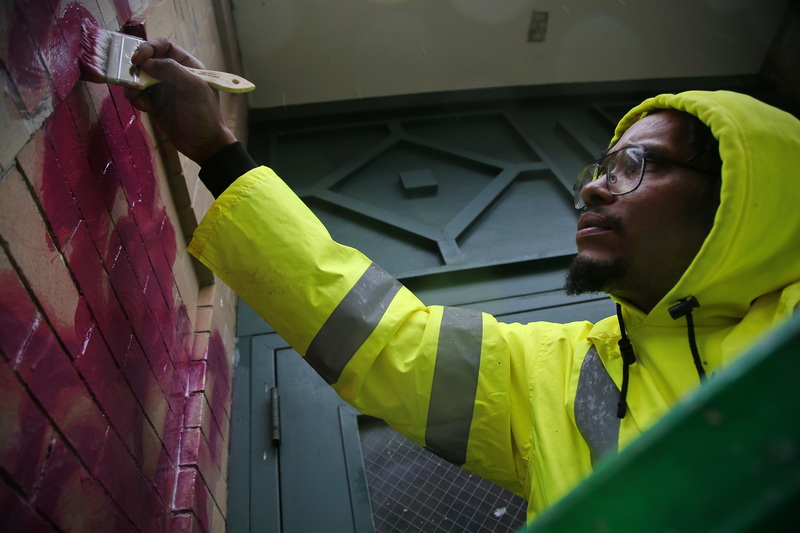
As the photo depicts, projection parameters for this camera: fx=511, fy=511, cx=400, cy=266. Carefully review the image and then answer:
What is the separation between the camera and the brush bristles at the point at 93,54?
2.88ft

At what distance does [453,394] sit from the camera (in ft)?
4.13

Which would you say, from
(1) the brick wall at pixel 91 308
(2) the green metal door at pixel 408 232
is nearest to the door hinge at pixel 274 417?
(2) the green metal door at pixel 408 232

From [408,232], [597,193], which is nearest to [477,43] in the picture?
[408,232]

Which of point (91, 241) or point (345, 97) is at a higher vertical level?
point (91, 241)

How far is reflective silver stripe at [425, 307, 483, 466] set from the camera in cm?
126

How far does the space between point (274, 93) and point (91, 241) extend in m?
3.22

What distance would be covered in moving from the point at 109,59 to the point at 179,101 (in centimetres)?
17

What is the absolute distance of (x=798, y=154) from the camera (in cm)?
103

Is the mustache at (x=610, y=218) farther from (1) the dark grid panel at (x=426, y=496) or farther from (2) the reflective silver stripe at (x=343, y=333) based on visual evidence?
(1) the dark grid panel at (x=426, y=496)

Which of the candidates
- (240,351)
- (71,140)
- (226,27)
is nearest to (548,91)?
(226,27)

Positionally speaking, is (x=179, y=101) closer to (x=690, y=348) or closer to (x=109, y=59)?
(x=109, y=59)

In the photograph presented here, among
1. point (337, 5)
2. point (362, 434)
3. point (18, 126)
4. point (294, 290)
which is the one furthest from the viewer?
point (337, 5)

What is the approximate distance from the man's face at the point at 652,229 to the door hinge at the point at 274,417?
3.67ft

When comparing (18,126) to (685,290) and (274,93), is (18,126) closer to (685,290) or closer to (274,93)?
(685,290)
